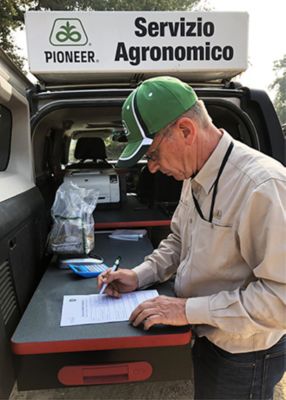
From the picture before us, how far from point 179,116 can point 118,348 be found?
0.73 m

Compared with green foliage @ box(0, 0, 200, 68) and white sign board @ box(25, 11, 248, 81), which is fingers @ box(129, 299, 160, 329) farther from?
green foliage @ box(0, 0, 200, 68)

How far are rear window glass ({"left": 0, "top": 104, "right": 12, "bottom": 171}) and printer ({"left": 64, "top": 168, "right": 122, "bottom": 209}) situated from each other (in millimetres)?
1014

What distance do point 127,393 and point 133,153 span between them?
171 cm

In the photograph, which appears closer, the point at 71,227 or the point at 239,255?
the point at 239,255

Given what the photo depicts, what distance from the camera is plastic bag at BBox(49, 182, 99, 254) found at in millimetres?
1826

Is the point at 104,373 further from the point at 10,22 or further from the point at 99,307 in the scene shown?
the point at 10,22

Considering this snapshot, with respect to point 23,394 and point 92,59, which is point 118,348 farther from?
point 92,59

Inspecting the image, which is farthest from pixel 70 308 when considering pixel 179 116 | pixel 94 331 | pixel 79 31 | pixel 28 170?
pixel 79 31

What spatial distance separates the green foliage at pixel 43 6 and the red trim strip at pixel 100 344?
10.3 meters

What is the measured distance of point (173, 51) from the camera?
203cm

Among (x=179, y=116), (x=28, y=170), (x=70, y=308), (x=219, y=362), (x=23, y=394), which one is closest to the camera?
(x=179, y=116)

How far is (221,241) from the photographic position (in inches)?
39.9

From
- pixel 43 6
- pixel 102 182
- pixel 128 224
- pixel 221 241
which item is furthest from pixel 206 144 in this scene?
pixel 43 6

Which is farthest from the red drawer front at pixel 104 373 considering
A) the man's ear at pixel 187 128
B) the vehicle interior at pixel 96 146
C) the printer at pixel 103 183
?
the printer at pixel 103 183
